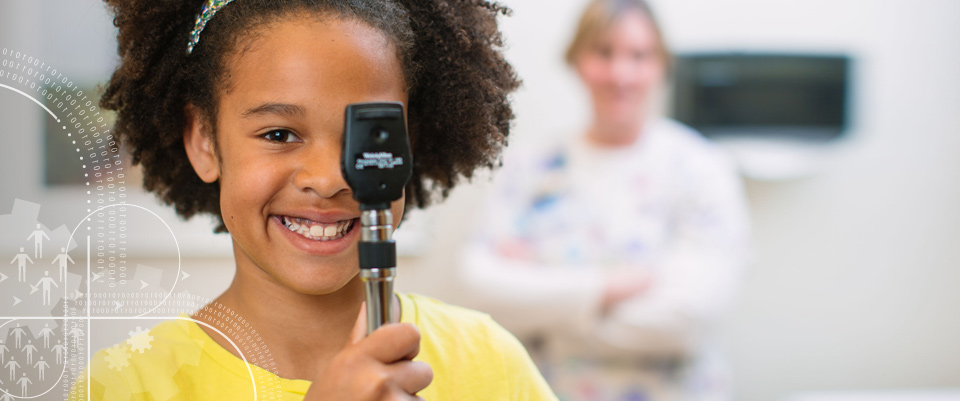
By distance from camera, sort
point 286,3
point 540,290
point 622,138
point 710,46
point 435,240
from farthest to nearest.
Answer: point 710,46
point 435,240
point 622,138
point 540,290
point 286,3

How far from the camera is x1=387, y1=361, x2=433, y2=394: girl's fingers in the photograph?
477 mm

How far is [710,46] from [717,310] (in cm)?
76

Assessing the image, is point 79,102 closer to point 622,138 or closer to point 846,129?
point 622,138

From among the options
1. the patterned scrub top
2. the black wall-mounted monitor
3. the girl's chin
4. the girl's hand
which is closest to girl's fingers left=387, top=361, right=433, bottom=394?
the girl's hand

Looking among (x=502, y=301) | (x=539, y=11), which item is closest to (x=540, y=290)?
(x=502, y=301)

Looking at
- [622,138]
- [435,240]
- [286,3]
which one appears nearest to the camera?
[286,3]

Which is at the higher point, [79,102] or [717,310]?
[79,102]

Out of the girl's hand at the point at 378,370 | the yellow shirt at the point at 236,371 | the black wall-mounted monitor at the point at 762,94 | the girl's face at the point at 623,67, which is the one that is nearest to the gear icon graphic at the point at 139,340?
the yellow shirt at the point at 236,371

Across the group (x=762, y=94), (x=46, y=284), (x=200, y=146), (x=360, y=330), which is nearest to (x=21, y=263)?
(x=46, y=284)

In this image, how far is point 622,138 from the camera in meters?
1.64

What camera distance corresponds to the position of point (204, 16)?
2.09 feet

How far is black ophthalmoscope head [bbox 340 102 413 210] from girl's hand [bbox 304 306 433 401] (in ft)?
0.25

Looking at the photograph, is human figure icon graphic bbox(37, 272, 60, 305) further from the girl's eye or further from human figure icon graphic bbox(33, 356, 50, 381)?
the girl's eye

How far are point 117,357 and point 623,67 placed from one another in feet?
4.07
